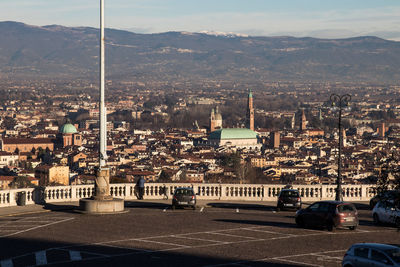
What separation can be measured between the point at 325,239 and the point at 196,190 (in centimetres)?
1112

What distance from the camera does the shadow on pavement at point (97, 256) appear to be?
60.0ft

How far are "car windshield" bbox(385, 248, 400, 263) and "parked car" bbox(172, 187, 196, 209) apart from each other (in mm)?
13045

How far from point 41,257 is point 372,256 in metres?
7.55

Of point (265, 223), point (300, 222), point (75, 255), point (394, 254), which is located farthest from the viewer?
point (265, 223)

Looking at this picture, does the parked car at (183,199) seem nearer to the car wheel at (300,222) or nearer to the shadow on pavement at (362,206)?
the car wheel at (300,222)

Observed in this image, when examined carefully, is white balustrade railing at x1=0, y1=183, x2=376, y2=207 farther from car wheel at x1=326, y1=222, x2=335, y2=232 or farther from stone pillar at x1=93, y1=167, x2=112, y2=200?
car wheel at x1=326, y1=222, x2=335, y2=232

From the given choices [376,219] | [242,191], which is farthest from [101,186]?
[376,219]

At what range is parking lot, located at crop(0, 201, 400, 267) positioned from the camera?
61.6ft

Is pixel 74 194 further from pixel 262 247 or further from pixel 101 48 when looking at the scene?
pixel 262 247

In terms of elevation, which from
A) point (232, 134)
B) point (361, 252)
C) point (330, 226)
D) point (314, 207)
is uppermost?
point (361, 252)

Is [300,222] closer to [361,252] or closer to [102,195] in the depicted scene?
[102,195]

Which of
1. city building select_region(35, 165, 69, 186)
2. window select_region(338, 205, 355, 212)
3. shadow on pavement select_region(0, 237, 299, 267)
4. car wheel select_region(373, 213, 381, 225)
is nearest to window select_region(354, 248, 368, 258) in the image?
shadow on pavement select_region(0, 237, 299, 267)

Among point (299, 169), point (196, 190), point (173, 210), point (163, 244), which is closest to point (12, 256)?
point (163, 244)

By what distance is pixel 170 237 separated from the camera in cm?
2200
